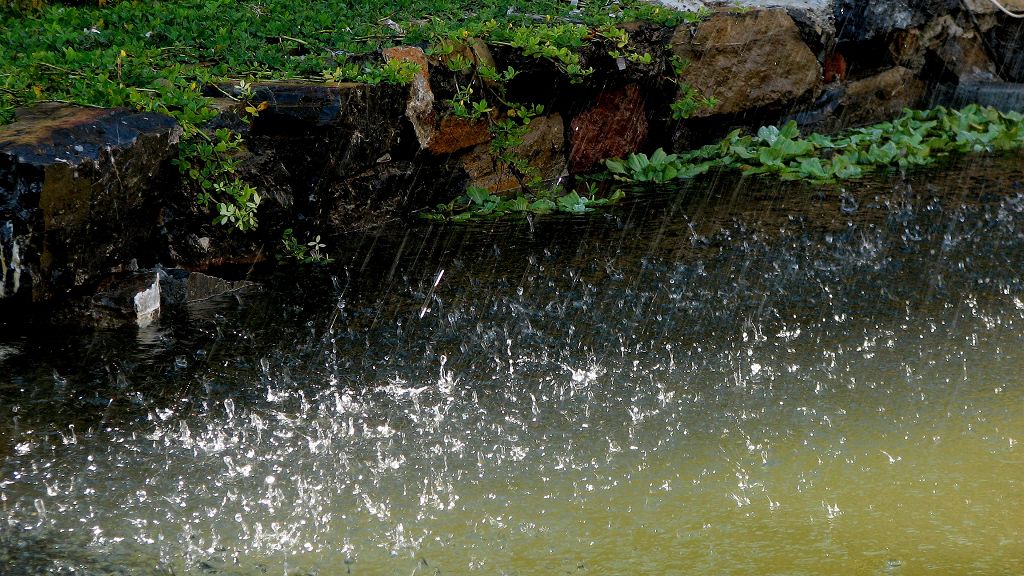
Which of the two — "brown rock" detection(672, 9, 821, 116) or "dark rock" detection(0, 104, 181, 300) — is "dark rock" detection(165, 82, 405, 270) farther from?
"brown rock" detection(672, 9, 821, 116)

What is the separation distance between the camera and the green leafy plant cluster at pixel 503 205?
19.9 ft

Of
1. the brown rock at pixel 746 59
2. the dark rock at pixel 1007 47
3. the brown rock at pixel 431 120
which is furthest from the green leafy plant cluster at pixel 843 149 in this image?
the brown rock at pixel 431 120

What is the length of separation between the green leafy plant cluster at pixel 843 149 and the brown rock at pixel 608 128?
0.17 m

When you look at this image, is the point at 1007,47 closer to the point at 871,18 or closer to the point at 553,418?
the point at 871,18

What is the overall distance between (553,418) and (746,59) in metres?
5.19

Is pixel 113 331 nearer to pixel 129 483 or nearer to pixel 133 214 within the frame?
pixel 133 214

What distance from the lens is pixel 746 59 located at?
7.48 metres

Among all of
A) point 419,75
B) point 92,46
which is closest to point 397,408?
point 419,75

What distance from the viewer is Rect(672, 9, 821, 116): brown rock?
729 cm

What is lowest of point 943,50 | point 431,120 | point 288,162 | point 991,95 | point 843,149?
point 843,149

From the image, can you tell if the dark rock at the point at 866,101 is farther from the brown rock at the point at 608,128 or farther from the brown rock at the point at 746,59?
the brown rock at the point at 608,128

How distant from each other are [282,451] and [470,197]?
11.3ft

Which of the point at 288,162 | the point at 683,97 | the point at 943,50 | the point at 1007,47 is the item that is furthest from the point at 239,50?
the point at 1007,47

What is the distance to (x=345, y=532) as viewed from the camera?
251 centimetres
